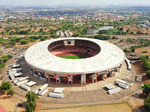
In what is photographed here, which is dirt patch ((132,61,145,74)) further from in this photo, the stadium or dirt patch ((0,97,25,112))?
dirt patch ((0,97,25,112))

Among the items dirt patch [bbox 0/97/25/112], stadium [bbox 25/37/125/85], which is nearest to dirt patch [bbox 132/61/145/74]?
stadium [bbox 25/37/125/85]

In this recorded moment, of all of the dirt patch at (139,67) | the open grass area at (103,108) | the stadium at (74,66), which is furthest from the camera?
the dirt patch at (139,67)

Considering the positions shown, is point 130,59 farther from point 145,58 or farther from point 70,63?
point 70,63

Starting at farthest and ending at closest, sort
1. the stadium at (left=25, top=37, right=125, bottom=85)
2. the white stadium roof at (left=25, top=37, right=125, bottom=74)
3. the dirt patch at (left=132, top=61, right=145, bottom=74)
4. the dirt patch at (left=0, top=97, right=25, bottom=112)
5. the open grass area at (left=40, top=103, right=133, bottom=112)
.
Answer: the dirt patch at (left=132, top=61, right=145, bottom=74)
the white stadium roof at (left=25, top=37, right=125, bottom=74)
the stadium at (left=25, top=37, right=125, bottom=85)
the dirt patch at (left=0, top=97, right=25, bottom=112)
the open grass area at (left=40, top=103, right=133, bottom=112)

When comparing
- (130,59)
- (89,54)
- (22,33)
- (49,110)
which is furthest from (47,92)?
(22,33)

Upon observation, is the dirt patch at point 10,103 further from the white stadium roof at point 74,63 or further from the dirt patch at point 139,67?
the dirt patch at point 139,67

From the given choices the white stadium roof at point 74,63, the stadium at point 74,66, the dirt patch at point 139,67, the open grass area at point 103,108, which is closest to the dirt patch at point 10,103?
the open grass area at point 103,108

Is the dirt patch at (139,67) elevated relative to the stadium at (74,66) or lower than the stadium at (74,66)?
lower

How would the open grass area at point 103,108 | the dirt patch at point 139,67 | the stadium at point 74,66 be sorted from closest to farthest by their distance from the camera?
the open grass area at point 103,108, the stadium at point 74,66, the dirt patch at point 139,67

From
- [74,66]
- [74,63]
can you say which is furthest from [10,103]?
[74,63]

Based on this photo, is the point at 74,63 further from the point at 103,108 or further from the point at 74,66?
the point at 103,108

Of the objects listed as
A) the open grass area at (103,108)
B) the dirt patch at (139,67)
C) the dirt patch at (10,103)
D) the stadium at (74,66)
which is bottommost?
the open grass area at (103,108)

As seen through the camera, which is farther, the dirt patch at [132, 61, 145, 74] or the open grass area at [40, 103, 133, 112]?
the dirt patch at [132, 61, 145, 74]

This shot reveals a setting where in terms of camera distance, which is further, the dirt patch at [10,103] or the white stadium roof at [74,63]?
Result: the white stadium roof at [74,63]
